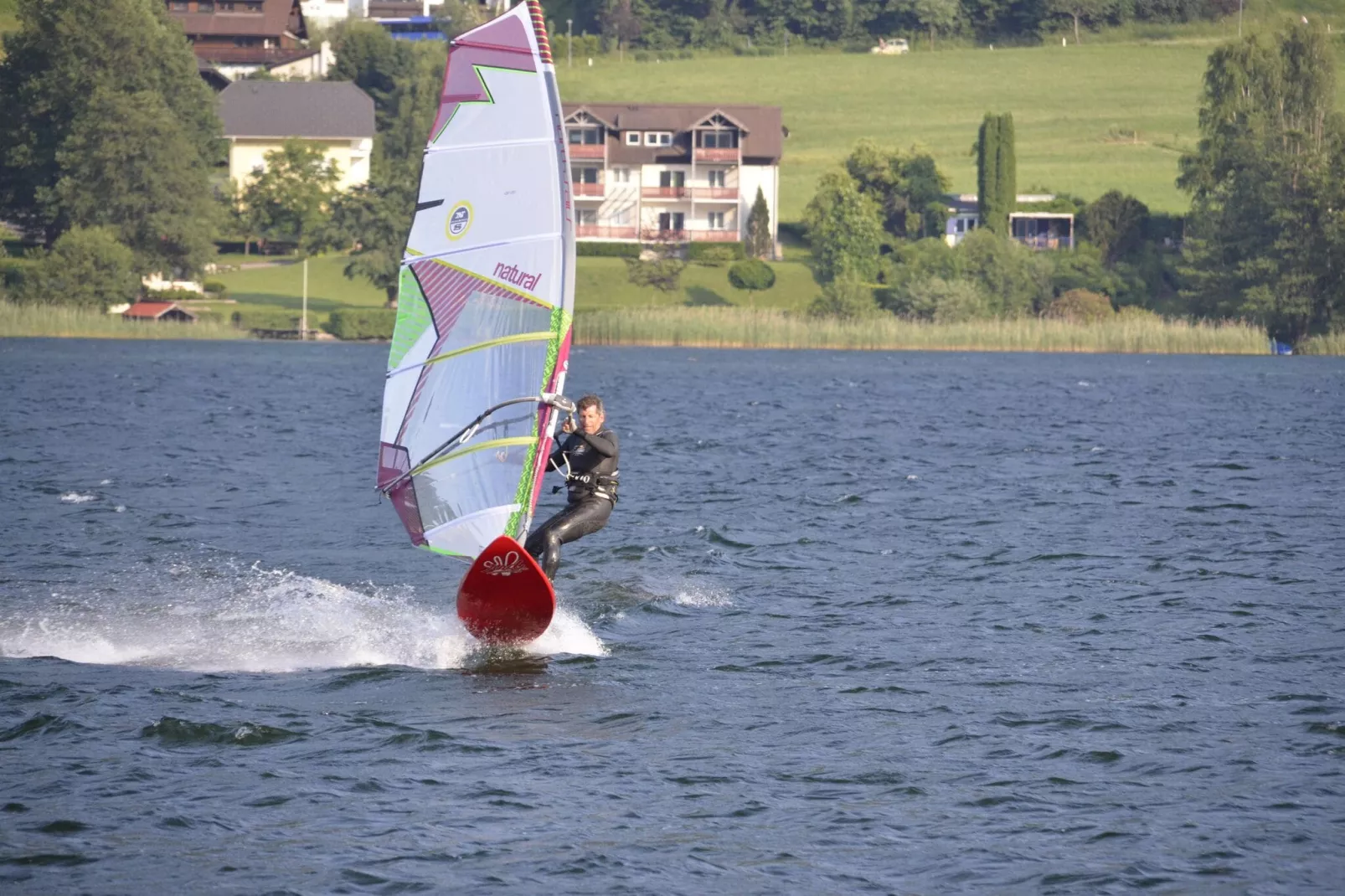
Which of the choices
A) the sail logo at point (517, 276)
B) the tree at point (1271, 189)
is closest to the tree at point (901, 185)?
the tree at point (1271, 189)

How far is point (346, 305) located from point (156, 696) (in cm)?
7781

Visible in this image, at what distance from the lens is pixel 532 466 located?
14211 mm

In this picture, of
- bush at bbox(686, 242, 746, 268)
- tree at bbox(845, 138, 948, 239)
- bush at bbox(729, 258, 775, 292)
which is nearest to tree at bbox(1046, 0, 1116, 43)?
tree at bbox(845, 138, 948, 239)

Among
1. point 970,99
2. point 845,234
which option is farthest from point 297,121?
point 970,99

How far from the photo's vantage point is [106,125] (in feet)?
279

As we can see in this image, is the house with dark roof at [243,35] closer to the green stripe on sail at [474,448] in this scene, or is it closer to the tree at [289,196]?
the tree at [289,196]

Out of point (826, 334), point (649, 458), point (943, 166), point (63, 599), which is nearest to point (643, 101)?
point (943, 166)

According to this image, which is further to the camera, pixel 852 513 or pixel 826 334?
pixel 826 334

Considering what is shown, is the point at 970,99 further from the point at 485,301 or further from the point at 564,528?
the point at 485,301

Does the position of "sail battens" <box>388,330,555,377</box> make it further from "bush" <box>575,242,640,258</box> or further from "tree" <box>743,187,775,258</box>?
"tree" <box>743,187,775,258</box>

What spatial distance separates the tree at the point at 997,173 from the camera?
10612 cm

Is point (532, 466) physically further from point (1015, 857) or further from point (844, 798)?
point (1015, 857)

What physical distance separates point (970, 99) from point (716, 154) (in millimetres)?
41966

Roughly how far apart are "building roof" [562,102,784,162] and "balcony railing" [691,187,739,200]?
2.88 meters
